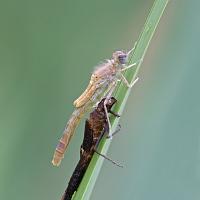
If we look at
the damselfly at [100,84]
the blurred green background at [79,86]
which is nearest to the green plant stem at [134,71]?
the blurred green background at [79,86]

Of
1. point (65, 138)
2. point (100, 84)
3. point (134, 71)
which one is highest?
point (100, 84)

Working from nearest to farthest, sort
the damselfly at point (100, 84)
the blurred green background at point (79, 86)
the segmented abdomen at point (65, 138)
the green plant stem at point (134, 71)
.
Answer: the green plant stem at point (134, 71) < the blurred green background at point (79, 86) < the segmented abdomen at point (65, 138) < the damselfly at point (100, 84)

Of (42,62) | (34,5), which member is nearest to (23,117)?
(42,62)

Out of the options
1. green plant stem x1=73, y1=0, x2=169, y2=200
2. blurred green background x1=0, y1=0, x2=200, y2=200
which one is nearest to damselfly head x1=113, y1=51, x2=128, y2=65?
blurred green background x1=0, y1=0, x2=200, y2=200

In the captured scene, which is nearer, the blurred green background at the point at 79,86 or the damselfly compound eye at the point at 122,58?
the blurred green background at the point at 79,86

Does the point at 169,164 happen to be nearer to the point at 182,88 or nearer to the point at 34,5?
the point at 182,88

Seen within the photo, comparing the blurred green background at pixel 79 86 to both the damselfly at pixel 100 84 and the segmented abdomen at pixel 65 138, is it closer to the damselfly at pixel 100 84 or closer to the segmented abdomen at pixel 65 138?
the segmented abdomen at pixel 65 138

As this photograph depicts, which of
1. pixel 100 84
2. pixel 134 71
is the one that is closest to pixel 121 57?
pixel 100 84

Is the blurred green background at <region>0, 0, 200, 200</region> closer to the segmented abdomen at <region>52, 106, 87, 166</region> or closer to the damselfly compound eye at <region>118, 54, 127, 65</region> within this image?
the segmented abdomen at <region>52, 106, 87, 166</region>

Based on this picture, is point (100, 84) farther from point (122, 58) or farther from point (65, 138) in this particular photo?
point (65, 138)
